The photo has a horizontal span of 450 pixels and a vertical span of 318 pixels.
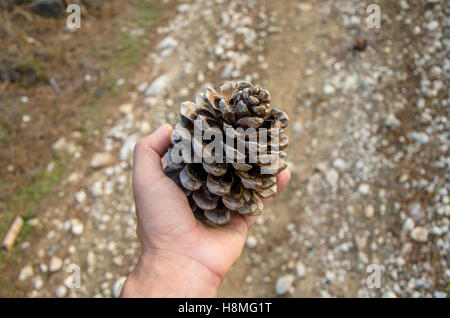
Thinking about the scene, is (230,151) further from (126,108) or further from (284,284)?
(126,108)

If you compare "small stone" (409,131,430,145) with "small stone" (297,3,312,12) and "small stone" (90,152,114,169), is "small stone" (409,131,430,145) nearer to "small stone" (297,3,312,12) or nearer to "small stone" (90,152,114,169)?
"small stone" (297,3,312,12)

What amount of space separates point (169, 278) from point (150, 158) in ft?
2.66

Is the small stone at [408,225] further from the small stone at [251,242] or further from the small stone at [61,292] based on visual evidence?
the small stone at [61,292]

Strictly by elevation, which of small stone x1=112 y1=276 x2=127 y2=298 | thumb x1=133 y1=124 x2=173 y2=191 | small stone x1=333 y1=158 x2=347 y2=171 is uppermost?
thumb x1=133 y1=124 x2=173 y2=191

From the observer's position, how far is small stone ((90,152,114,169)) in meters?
3.86

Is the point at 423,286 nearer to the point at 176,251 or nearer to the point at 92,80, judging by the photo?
the point at 176,251

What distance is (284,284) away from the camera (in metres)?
3.19

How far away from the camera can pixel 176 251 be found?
219cm

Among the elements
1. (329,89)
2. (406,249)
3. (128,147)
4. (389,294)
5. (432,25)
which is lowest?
(389,294)

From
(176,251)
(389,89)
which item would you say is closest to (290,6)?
(389,89)

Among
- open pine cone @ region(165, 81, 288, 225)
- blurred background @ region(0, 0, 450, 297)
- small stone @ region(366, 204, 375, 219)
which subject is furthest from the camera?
small stone @ region(366, 204, 375, 219)

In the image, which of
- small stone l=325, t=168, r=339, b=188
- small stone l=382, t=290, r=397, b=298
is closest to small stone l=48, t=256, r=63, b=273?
small stone l=325, t=168, r=339, b=188

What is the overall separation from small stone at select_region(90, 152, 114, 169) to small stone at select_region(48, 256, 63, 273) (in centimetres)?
104

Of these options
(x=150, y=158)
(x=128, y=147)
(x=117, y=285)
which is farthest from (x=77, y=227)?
(x=150, y=158)
